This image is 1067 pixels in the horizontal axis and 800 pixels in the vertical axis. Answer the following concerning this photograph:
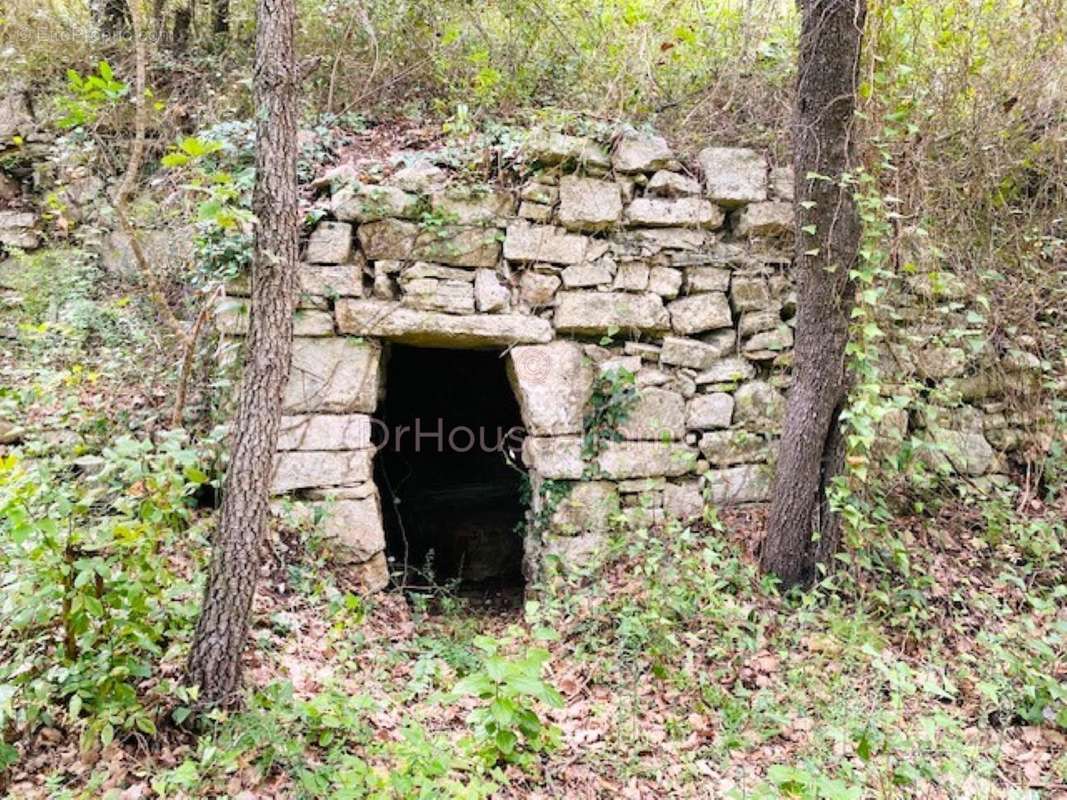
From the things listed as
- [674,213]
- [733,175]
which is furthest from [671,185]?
[733,175]

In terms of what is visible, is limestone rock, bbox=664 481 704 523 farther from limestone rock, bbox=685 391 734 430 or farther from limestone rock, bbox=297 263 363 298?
limestone rock, bbox=297 263 363 298

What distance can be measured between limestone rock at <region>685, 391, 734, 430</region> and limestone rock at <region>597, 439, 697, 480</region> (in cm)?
18

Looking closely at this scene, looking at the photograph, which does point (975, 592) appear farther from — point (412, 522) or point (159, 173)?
point (159, 173)

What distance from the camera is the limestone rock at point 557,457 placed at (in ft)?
13.6

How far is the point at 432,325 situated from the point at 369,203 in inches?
29.8

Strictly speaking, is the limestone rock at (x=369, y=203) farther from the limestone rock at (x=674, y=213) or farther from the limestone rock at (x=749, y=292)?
the limestone rock at (x=749, y=292)

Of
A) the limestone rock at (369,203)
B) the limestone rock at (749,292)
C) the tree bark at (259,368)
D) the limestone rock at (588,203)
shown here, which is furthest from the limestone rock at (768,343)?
the tree bark at (259,368)

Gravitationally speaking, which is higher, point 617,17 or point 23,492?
point 617,17

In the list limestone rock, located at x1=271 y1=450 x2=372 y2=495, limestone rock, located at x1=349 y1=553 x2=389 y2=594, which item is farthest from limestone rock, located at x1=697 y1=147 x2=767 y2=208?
limestone rock, located at x1=349 y1=553 x2=389 y2=594

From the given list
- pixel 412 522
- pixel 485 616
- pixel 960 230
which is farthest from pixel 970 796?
pixel 412 522

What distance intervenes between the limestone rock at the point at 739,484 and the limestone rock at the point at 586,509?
2.07 ft

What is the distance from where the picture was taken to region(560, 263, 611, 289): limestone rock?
4.12 meters

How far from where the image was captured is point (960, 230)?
171 inches

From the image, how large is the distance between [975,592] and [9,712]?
4315 mm
